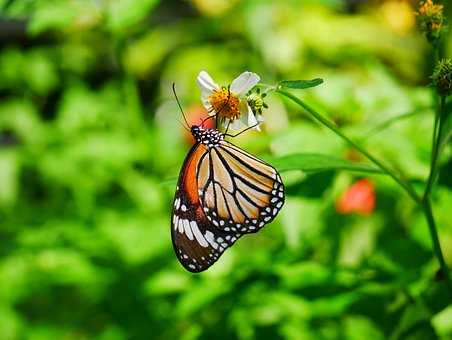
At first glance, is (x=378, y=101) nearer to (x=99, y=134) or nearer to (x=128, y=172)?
(x=128, y=172)

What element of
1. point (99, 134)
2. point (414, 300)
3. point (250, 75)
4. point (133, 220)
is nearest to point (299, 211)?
point (414, 300)

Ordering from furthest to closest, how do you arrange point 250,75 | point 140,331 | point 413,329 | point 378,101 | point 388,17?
point 388,17, point 140,331, point 378,101, point 413,329, point 250,75

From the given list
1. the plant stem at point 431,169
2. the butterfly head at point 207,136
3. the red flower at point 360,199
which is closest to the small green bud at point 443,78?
the plant stem at point 431,169

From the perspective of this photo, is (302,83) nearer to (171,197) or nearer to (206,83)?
(206,83)

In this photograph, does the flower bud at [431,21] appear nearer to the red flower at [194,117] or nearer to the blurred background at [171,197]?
the blurred background at [171,197]

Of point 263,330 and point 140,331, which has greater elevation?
point 263,330

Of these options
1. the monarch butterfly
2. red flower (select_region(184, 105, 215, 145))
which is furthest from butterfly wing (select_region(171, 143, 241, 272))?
red flower (select_region(184, 105, 215, 145))

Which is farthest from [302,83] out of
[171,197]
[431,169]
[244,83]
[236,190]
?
[171,197]
